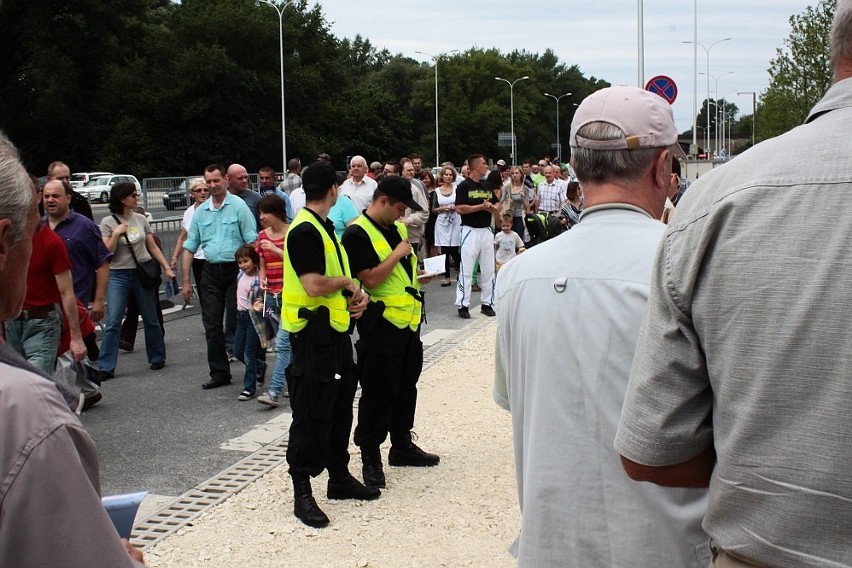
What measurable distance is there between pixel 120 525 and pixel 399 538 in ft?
10.6

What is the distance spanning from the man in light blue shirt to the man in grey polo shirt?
7.64 m

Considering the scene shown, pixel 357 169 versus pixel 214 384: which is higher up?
pixel 357 169

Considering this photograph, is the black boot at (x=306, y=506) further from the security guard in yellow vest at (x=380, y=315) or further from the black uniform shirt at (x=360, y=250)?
the black uniform shirt at (x=360, y=250)

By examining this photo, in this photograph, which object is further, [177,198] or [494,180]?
[177,198]

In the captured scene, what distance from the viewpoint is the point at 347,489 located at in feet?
19.2

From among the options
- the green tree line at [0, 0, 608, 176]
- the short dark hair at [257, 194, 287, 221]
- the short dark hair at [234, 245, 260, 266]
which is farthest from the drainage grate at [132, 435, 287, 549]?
the green tree line at [0, 0, 608, 176]

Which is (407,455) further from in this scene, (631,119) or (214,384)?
(631,119)

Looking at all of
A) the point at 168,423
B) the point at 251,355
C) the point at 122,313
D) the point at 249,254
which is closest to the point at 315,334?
the point at 168,423

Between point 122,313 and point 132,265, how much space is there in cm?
51

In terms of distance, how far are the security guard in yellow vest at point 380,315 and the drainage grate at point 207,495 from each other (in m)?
0.76

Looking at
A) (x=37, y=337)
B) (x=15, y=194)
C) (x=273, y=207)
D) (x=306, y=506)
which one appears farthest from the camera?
(x=273, y=207)

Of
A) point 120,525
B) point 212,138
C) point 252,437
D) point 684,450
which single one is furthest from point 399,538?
point 212,138

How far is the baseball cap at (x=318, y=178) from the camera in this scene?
566 cm

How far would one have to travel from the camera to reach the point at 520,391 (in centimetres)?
255
